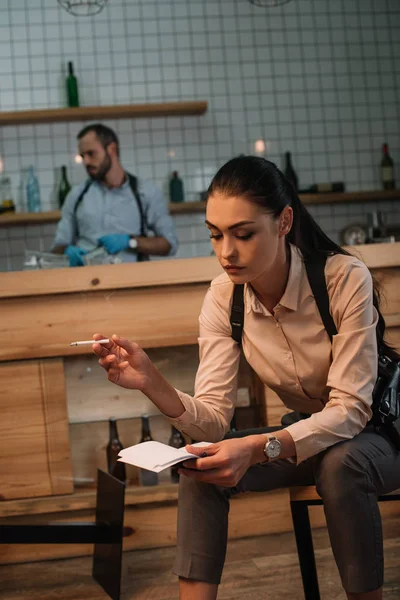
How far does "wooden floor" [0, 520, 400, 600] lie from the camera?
6.72 ft

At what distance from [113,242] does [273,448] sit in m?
1.96

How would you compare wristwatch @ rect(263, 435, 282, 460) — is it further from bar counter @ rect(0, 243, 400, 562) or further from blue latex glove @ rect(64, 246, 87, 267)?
blue latex glove @ rect(64, 246, 87, 267)

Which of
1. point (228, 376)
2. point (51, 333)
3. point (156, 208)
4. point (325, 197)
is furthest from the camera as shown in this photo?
point (325, 197)

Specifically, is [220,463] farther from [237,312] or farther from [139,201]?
[139,201]

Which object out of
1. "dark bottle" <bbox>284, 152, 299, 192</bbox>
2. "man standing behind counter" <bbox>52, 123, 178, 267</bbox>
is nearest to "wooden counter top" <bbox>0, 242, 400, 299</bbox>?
"man standing behind counter" <bbox>52, 123, 178, 267</bbox>

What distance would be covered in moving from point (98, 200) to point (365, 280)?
237 centimetres

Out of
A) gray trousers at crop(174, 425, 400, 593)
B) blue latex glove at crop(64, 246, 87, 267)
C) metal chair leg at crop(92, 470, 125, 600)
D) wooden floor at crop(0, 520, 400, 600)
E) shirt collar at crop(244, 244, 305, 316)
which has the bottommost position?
wooden floor at crop(0, 520, 400, 600)

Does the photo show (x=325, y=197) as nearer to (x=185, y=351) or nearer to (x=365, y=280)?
(x=185, y=351)

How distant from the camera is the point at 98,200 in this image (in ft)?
12.4

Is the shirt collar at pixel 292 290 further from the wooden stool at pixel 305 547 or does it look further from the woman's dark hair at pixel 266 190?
the wooden stool at pixel 305 547

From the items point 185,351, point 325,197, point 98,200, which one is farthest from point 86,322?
point 325,197

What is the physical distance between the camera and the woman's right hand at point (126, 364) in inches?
59.2

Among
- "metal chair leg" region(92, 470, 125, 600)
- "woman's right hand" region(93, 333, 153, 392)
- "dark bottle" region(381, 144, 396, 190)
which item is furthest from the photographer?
"dark bottle" region(381, 144, 396, 190)

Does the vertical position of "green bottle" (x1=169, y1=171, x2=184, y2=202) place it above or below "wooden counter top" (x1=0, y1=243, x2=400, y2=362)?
above
